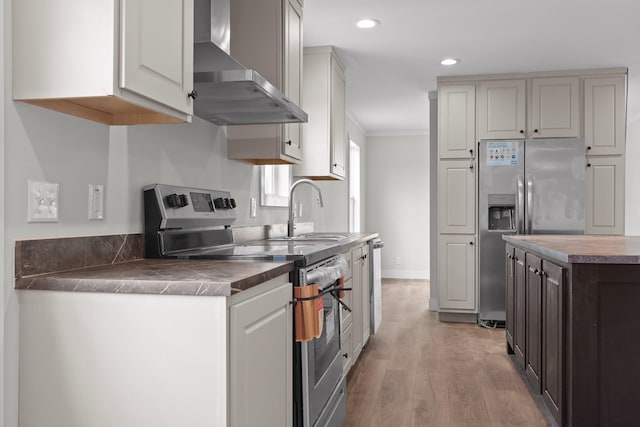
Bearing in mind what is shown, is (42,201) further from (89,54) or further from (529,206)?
(529,206)

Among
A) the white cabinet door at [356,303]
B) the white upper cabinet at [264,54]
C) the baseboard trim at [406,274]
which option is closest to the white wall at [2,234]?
the white upper cabinet at [264,54]

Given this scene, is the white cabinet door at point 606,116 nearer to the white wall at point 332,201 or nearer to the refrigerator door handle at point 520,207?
the refrigerator door handle at point 520,207

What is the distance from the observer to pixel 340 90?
175 inches

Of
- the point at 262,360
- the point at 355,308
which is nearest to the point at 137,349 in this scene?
the point at 262,360

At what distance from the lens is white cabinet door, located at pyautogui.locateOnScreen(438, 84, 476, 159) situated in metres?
5.04

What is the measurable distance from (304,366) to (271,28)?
5.89ft

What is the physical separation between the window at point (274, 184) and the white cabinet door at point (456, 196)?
1755 mm

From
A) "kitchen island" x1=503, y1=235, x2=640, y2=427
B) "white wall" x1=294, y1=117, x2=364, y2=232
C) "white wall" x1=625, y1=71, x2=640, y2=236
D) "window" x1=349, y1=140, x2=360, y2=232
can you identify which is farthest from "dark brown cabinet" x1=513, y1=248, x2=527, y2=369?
"white wall" x1=625, y1=71, x2=640, y2=236

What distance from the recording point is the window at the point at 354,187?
7.38 m

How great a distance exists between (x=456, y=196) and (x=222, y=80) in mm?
3561

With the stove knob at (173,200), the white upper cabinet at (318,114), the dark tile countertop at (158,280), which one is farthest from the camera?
the white upper cabinet at (318,114)

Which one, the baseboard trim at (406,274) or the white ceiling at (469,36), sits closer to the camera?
the white ceiling at (469,36)

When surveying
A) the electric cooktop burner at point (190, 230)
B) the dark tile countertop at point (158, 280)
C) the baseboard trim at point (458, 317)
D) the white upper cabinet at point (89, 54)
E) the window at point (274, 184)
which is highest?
the white upper cabinet at point (89, 54)

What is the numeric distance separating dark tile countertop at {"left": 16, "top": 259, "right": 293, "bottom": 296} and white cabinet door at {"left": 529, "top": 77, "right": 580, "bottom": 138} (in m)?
4.04
